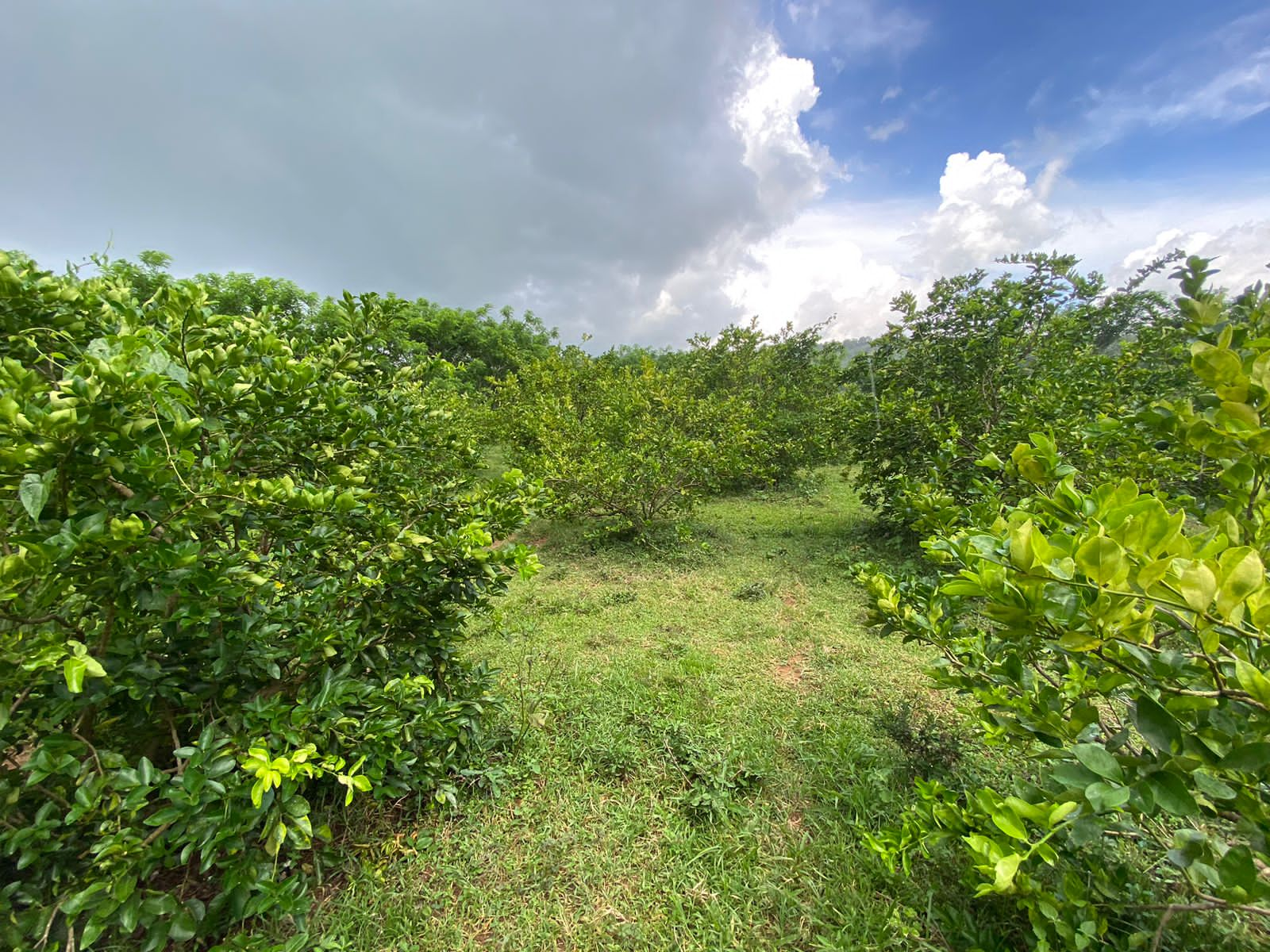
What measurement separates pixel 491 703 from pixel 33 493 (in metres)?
1.71

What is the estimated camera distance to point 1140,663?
0.83 m

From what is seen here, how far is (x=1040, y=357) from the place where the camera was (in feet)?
16.8

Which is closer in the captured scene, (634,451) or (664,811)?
(664,811)

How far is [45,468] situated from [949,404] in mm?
6678

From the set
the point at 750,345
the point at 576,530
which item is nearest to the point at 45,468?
the point at 576,530

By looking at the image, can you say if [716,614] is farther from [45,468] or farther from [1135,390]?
[1135,390]

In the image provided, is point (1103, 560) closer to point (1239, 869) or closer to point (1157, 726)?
point (1157, 726)

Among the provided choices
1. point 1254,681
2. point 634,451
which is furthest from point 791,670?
point 634,451

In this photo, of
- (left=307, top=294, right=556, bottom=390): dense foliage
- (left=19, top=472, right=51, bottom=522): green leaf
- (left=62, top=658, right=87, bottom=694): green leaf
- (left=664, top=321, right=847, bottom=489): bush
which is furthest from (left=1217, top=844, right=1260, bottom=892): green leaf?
(left=307, top=294, right=556, bottom=390): dense foliage

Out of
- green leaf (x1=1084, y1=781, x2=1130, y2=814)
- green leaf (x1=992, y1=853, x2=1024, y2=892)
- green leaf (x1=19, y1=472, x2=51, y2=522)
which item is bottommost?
green leaf (x1=992, y1=853, x2=1024, y2=892)

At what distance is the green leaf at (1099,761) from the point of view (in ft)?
2.49

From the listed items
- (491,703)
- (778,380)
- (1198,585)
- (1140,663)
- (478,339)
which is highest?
(478,339)

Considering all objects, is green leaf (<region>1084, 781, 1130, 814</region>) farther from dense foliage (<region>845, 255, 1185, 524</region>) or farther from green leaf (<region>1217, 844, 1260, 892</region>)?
dense foliage (<region>845, 255, 1185, 524</region>)

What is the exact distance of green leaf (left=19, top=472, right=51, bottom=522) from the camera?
866 mm
